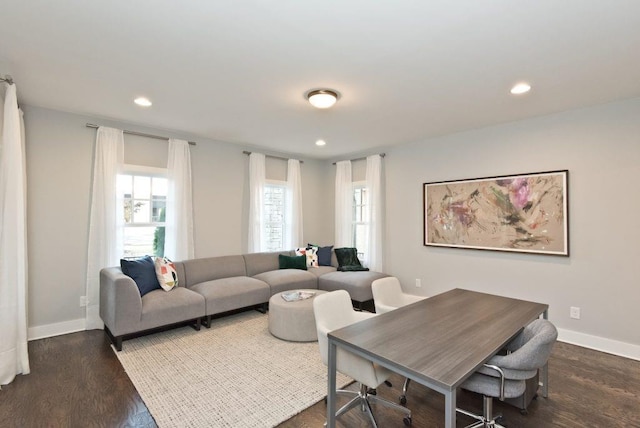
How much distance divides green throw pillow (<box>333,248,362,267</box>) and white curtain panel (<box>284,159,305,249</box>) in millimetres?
828

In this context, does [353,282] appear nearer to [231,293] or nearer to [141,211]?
[231,293]

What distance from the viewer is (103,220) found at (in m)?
3.68

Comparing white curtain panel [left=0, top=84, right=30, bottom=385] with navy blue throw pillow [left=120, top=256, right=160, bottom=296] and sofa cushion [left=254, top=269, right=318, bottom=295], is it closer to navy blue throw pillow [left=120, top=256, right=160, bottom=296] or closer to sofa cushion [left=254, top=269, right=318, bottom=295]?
navy blue throw pillow [left=120, top=256, right=160, bottom=296]

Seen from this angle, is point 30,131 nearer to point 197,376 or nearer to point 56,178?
point 56,178

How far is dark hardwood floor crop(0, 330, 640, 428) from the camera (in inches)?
79.8

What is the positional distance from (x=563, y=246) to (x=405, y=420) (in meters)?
2.78

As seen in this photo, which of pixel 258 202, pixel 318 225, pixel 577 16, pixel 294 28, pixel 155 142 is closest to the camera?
pixel 577 16

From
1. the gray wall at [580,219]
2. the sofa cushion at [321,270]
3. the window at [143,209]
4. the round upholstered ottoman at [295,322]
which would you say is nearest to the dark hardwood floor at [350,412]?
the gray wall at [580,219]

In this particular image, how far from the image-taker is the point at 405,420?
2.03 m

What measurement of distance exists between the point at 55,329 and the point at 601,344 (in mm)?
6036

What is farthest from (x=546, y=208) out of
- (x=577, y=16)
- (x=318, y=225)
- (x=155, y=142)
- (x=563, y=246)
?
(x=155, y=142)

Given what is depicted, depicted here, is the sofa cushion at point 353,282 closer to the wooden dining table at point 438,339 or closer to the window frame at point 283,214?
the window frame at point 283,214

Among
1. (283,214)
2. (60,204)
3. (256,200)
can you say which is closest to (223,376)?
(60,204)

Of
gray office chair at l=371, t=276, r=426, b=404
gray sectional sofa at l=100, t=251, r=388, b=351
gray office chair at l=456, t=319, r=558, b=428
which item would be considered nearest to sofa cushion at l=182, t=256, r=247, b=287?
gray sectional sofa at l=100, t=251, r=388, b=351
